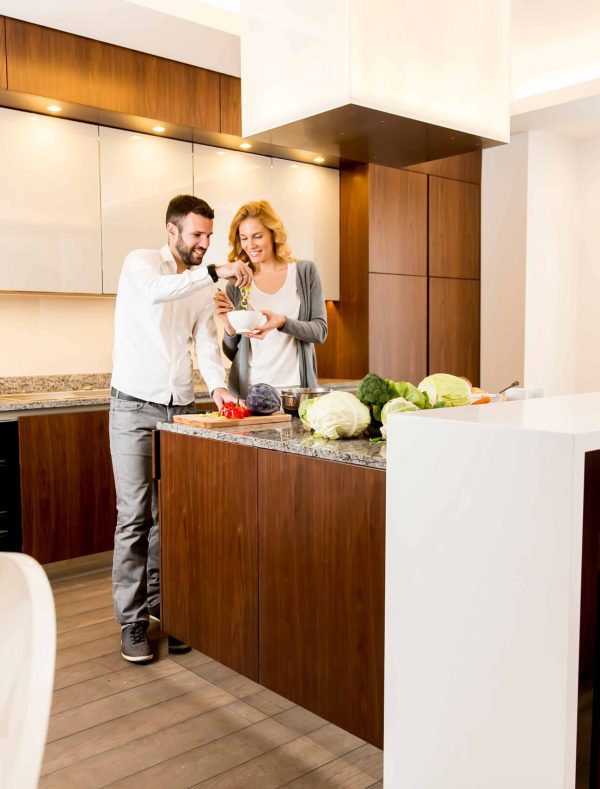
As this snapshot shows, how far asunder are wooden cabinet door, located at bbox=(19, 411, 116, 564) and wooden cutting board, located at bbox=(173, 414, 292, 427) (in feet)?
3.82

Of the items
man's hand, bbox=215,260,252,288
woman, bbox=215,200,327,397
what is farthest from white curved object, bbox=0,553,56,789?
woman, bbox=215,200,327,397

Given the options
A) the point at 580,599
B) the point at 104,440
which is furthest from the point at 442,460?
the point at 104,440

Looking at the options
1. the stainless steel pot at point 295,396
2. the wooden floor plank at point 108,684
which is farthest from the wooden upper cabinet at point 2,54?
the wooden floor plank at point 108,684

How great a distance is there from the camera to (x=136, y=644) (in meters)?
2.58

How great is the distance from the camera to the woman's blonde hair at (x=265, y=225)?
3014 millimetres

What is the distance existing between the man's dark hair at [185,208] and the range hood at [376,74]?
0.51 metres

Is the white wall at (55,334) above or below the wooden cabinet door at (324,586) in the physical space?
above

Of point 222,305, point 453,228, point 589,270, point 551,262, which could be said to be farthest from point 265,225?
point 589,270

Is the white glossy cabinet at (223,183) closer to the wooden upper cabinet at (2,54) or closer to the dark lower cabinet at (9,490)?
the wooden upper cabinet at (2,54)

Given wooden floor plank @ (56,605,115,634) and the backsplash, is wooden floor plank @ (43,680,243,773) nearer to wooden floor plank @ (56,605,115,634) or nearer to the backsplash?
wooden floor plank @ (56,605,115,634)

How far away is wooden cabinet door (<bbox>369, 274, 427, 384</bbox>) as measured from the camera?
466cm

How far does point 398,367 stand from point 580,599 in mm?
3625

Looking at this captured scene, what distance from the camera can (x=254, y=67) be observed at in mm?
2156

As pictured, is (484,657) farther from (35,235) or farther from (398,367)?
(398,367)
